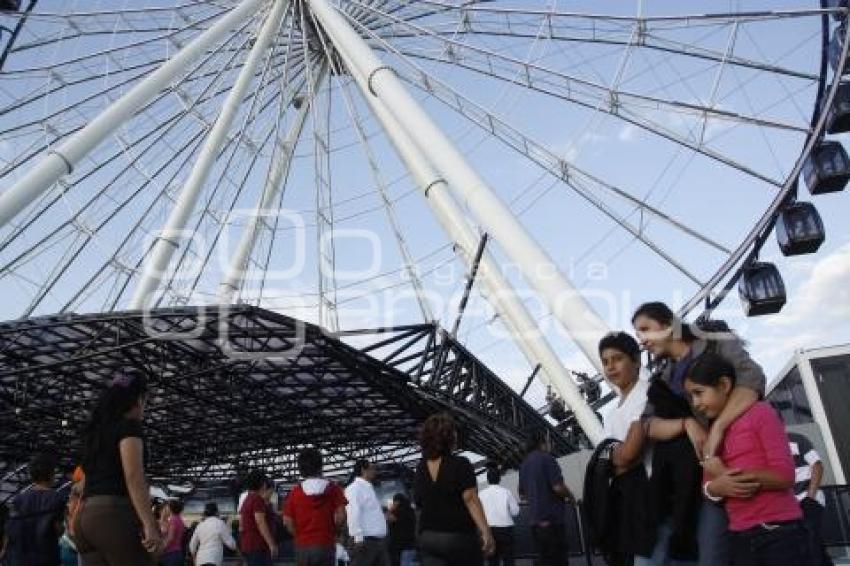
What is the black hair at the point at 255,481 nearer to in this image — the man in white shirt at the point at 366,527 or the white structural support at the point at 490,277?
the man in white shirt at the point at 366,527

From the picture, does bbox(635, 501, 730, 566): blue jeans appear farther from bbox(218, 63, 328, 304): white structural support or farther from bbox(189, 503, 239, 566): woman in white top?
bbox(218, 63, 328, 304): white structural support

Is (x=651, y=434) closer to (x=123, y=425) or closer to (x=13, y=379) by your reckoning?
(x=123, y=425)

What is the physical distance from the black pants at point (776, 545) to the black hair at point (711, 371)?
0.61 m

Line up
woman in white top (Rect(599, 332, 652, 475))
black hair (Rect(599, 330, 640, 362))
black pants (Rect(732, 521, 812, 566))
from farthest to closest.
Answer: black hair (Rect(599, 330, 640, 362)) → woman in white top (Rect(599, 332, 652, 475)) → black pants (Rect(732, 521, 812, 566))

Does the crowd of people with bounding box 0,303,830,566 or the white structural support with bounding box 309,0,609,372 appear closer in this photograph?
the crowd of people with bounding box 0,303,830,566

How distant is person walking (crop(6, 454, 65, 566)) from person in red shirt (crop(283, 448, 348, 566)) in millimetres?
2103

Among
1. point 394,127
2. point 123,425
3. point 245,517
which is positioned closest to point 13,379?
point 394,127

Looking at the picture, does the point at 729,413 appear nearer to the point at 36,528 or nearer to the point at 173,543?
the point at 36,528

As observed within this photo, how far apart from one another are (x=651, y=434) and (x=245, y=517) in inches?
279

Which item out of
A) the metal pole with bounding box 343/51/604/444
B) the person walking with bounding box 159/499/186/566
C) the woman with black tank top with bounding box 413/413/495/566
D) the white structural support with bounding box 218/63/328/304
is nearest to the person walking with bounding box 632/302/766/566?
the woman with black tank top with bounding box 413/413/495/566

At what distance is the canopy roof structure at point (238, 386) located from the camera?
16828 mm

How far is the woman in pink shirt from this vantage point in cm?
312

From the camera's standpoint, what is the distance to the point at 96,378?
22.6m

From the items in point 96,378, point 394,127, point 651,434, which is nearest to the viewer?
point 651,434
